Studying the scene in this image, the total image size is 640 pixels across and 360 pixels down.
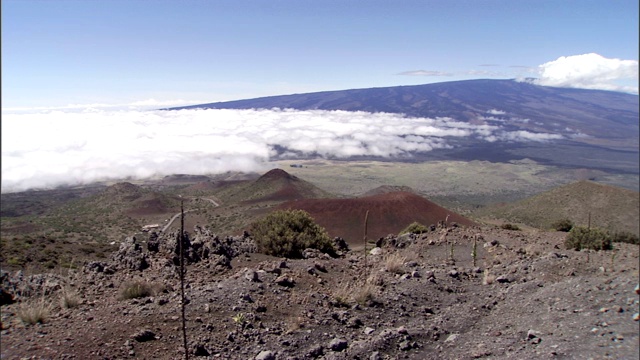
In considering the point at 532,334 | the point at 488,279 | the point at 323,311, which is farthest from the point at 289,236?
the point at 532,334

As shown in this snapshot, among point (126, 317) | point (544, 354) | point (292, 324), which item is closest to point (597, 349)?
point (544, 354)

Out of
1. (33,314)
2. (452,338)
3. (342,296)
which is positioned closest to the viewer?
(33,314)

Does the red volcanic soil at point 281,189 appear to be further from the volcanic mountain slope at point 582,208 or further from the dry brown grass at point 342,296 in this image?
the dry brown grass at point 342,296

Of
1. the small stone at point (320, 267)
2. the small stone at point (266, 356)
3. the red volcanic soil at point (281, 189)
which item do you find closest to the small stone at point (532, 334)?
the small stone at point (266, 356)

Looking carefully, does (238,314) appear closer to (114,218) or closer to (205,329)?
(205,329)

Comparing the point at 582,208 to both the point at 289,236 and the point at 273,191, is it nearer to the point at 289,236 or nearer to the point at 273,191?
the point at 273,191

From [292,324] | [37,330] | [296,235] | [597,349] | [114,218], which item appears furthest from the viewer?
[114,218]
